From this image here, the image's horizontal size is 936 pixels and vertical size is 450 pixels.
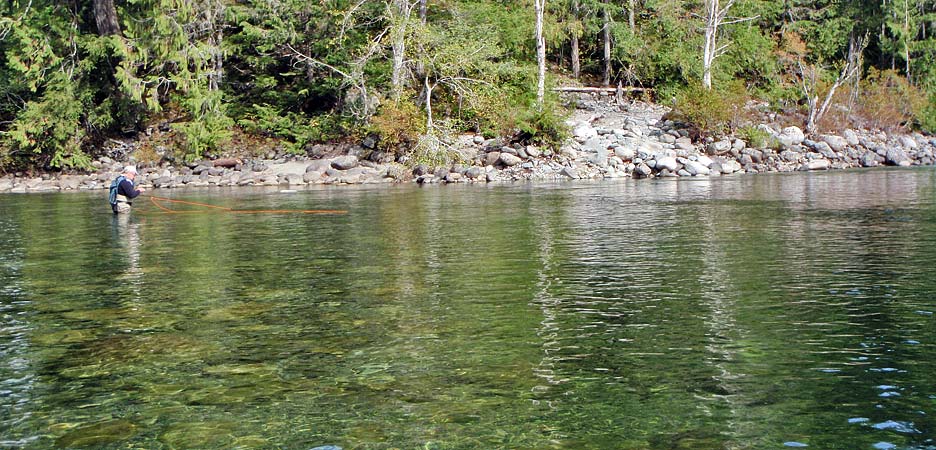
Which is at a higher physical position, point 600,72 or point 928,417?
point 600,72

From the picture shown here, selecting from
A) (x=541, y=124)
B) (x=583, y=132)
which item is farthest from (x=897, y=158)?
(x=541, y=124)

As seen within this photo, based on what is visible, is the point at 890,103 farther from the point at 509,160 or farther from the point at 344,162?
the point at 344,162

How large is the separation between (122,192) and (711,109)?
28.7 m

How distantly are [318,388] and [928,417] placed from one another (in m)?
4.31

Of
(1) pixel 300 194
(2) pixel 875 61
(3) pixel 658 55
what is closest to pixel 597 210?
(1) pixel 300 194

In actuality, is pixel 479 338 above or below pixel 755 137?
below

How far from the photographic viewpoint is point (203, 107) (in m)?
44.3

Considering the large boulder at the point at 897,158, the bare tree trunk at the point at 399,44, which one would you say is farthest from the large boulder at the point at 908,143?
the bare tree trunk at the point at 399,44

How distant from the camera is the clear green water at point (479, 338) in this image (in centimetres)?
654

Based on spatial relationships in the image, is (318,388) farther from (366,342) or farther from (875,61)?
(875,61)

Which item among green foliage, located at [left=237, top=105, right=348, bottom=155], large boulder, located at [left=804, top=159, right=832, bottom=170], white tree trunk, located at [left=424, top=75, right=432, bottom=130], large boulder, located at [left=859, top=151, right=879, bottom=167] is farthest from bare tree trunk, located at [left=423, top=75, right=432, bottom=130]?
large boulder, located at [left=859, top=151, right=879, bottom=167]

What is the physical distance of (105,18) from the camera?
45438 mm

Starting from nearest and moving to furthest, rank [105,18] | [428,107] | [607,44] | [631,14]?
[428,107], [105,18], [607,44], [631,14]

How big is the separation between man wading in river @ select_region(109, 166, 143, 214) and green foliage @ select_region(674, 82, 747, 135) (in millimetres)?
28280
